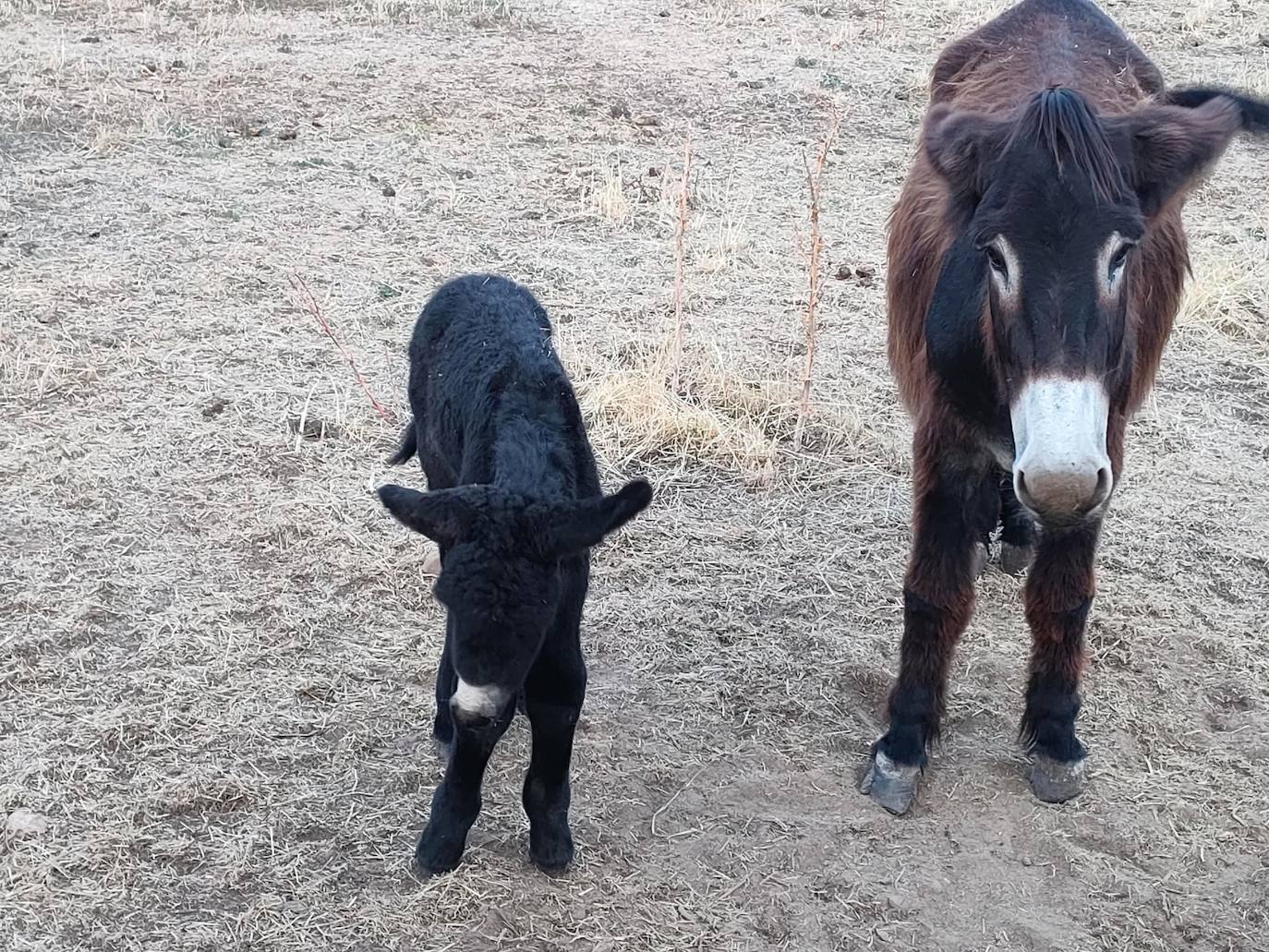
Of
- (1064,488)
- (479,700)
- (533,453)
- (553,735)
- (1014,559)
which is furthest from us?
(1014,559)

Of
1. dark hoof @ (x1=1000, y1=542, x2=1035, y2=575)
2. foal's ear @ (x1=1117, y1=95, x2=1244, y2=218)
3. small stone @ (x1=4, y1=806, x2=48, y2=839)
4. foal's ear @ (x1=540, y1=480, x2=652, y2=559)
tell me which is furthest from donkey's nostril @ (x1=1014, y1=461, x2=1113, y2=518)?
small stone @ (x1=4, y1=806, x2=48, y2=839)

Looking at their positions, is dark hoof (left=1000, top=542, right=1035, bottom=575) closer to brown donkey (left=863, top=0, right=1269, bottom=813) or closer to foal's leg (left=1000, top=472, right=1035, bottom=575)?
foal's leg (left=1000, top=472, right=1035, bottom=575)

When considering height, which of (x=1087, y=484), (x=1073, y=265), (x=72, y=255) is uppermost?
(x=1073, y=265)

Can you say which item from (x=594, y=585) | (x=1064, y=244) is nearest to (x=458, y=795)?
(x=594, y=585)

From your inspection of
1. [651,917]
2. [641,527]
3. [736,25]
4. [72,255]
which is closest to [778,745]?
[651,917]

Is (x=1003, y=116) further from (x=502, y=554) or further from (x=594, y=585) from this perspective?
(x=594, y=585)

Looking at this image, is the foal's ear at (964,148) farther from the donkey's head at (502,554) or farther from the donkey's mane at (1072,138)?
the donkey's head at (502,554)

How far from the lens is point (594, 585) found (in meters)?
4.77

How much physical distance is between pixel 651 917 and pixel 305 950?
97cm

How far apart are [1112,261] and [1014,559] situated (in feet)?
7.73

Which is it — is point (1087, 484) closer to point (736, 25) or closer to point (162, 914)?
point (162, 914)

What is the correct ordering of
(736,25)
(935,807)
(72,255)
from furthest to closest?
(736,25) → (72,255) → (935,807)

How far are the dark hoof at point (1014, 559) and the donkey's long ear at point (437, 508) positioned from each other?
2952 mm

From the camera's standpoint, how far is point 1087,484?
A: 108 inches
